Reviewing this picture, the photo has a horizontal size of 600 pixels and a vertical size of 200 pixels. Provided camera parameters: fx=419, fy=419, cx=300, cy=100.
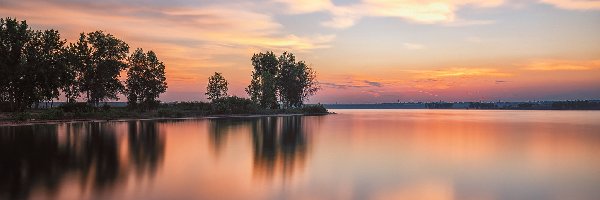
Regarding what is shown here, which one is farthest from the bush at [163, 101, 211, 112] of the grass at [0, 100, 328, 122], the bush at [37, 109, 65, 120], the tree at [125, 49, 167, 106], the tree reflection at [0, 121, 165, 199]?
the tree reflection at [0, 121, 165, 199]

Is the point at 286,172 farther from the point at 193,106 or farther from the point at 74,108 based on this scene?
the point at 193,106

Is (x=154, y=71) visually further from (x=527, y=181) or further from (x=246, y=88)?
(x=527, y=181)

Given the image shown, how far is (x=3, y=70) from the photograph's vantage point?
56375 millimetres

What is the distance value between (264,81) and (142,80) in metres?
32.4

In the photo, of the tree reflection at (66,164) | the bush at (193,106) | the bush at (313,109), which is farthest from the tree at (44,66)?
the bush at (313,109)

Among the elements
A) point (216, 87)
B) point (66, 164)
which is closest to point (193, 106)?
point (216, 87)

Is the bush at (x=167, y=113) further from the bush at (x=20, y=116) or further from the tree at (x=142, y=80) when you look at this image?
the bush at (x=20, y=116)

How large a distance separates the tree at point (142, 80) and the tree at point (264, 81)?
2739 cm

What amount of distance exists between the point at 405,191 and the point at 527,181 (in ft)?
21.5

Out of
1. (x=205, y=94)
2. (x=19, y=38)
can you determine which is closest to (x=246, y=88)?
(x=205, y=94)

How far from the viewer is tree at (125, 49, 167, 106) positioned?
3553 inches

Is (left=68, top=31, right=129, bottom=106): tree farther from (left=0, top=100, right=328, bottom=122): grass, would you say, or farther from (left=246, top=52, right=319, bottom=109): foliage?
(left=246, top=52, right=319, bottom=109): foliage

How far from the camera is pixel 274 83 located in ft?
387

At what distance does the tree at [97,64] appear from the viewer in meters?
79.4
